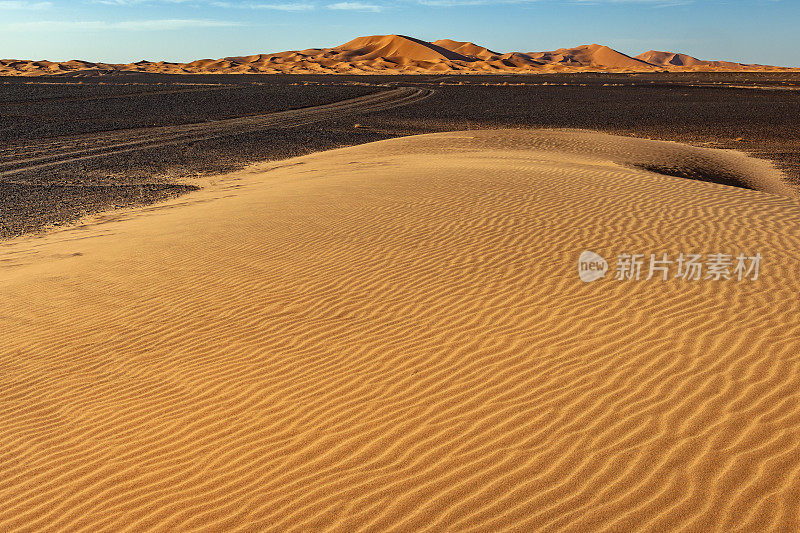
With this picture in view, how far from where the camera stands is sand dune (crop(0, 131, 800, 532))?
12.7ft

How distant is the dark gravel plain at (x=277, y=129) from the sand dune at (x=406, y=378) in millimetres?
6248

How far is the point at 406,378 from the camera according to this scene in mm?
5348

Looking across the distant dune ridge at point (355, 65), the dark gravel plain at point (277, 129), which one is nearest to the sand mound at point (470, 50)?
the distant dune ridge at point (355, 65)

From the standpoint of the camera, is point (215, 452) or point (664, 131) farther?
point (664, 131)

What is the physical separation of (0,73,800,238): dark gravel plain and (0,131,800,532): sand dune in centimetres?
625

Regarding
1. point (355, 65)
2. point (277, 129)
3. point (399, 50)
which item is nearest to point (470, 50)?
point (399, 50)

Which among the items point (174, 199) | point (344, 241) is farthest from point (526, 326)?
point (174, 199)

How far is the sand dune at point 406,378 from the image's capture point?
3.88 metres

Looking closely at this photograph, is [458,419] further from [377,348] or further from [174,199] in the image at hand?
[174,199]

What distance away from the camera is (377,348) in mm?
5941

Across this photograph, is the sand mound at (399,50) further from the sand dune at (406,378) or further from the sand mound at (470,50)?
the sand dune at (406,378)

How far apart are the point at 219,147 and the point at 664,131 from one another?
2051 centimetres

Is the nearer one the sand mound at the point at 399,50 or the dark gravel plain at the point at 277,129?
the dark gravel plain at the point at 277,129

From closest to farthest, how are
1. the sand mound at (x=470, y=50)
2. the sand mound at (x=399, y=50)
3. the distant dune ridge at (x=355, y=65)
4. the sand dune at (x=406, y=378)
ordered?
the sand dune at (x=406, y=378) < the distant dune ridge at (x=355, y=65) < the sand mound at (x=399, y=50) < the sand mound at (x=470, y=50)
